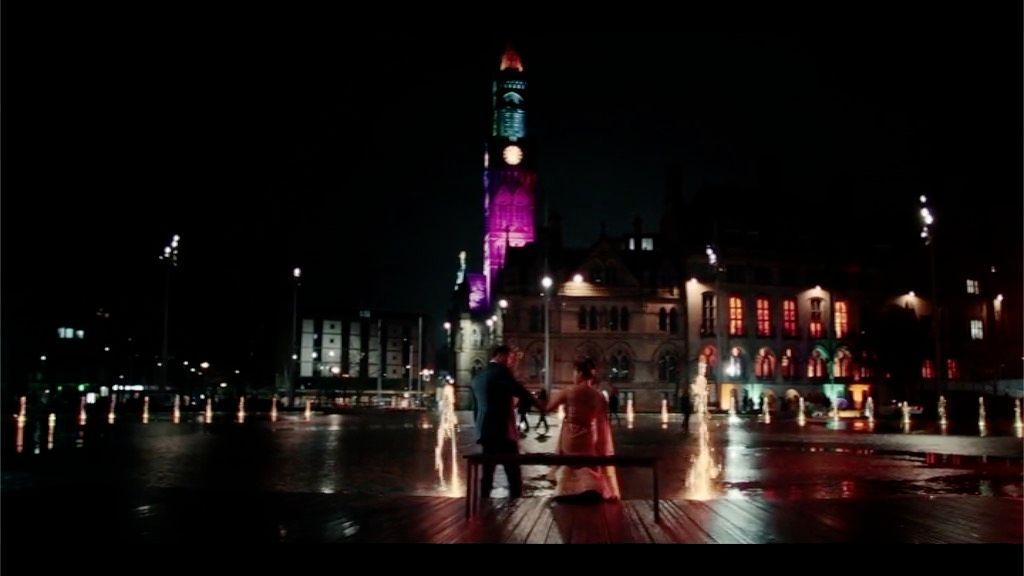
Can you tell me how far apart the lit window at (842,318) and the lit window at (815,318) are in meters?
1.76

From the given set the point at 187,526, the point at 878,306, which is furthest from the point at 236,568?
the point at 878,306

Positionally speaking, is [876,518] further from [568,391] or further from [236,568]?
[236,568]

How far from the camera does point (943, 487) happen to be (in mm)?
15242

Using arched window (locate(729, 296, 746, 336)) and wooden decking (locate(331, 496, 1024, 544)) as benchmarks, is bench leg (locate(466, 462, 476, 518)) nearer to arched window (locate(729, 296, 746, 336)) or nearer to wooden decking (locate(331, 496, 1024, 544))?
wooden decking (locate(331, 496, 1024, 544))

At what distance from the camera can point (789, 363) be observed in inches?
2918

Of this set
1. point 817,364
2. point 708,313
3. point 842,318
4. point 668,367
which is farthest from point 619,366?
point 842,318

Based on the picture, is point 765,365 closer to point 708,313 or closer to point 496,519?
point 708,313

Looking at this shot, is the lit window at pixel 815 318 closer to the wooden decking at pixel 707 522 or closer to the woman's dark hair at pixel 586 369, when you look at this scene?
the wooden decking at pixel 707 522

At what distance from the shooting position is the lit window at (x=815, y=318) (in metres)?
75.1

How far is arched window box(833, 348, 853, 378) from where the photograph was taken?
246 feet

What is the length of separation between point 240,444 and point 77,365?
71.2 m

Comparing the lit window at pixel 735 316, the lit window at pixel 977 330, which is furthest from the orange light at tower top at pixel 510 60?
the lit window at pixel 977 330

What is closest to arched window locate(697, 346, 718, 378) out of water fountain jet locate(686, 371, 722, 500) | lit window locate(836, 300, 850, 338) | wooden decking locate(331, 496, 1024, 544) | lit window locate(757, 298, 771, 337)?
lit window locate(757, 298, 771, 337)

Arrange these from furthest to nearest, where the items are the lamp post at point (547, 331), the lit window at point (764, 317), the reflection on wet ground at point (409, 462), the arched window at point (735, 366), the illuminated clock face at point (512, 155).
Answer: the illuminated clock face at point (512, 155) → the lit window at point (764, 317) → the arched window at point (735, 366) → the lamp post at point (547, 331) → the reflection on wet ground at point (409, 462)
